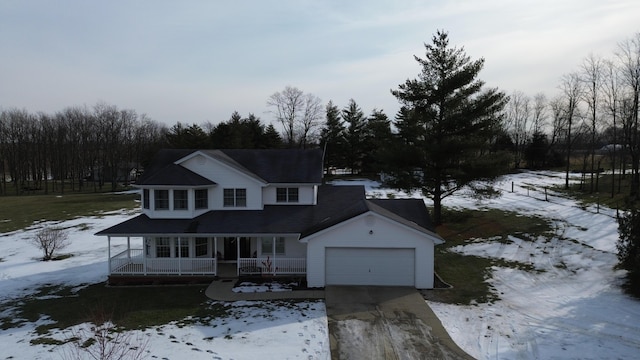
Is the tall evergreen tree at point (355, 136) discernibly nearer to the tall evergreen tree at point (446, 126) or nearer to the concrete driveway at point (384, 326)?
the tall evergreen tree at point (446, 126)

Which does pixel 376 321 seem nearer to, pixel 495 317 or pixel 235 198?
pixel 495 317

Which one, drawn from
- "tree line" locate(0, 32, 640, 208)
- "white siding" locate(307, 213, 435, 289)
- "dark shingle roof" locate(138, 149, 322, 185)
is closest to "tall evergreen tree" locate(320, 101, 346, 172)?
"tree line" locate(0, 32, 640, 208)

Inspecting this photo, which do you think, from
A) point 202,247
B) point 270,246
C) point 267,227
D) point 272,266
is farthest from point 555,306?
point 202,247

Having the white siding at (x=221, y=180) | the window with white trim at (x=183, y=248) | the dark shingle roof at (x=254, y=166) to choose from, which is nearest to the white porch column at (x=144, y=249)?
the window with white trim at (x=183, y=248)

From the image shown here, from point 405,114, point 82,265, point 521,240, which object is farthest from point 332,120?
point 82,265

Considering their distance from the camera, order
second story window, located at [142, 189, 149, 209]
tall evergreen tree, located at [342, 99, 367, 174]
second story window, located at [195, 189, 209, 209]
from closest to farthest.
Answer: second story window, located at [142, 189, 149, 209]
second story window, located at [195, 189, 209, 209]
tall evergreen tree, located at [342, 99, 367, 174]

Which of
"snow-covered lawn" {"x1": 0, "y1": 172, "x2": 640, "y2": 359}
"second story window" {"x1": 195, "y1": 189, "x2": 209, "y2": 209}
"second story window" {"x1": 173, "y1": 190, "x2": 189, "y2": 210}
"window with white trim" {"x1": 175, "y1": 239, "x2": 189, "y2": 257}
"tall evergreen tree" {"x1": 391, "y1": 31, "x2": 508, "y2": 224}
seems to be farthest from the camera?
"tall evergreen tree" {"x1": 391, "y1": 31, "x2": 508, "y2": 224}

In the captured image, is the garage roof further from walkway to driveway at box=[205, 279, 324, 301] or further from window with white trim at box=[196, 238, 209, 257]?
walkway to driveway at box=[205, 279, 324, 301]
